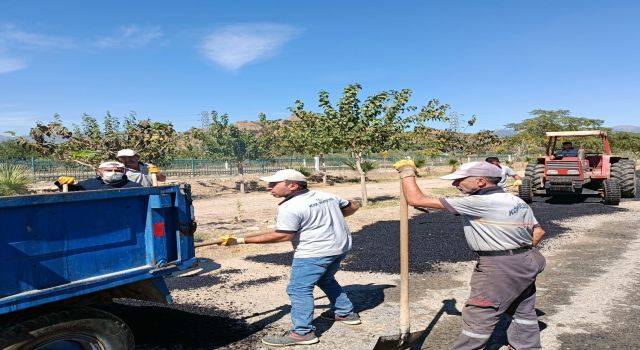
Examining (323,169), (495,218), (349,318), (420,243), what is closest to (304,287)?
(349,318)

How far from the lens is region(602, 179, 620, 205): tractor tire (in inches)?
524

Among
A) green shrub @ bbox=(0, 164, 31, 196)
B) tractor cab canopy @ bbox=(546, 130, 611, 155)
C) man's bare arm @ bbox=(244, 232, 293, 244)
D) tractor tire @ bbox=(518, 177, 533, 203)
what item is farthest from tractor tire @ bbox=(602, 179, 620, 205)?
green shrub @ bbox=(0, 164, 31, 196)

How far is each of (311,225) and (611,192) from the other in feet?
40.7

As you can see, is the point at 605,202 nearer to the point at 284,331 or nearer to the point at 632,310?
the point at 632,310

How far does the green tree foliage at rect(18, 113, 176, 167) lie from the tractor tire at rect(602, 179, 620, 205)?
52.4ft

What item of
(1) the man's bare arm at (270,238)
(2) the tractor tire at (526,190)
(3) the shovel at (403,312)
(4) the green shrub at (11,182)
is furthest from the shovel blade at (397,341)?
(2) the tractor tire at (526,190)

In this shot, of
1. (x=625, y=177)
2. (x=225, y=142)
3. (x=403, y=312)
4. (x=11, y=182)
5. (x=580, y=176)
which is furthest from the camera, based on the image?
(x=225, y=142)

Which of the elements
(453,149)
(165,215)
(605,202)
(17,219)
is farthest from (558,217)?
(453,149)

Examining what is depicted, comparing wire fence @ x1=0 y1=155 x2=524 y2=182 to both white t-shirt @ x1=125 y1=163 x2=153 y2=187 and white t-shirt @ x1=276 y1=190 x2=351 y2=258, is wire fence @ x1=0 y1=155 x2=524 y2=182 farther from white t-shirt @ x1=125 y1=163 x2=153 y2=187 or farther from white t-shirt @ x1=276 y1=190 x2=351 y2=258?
white t-shirt @ x1=276 y1=190 x2=351 y2=258

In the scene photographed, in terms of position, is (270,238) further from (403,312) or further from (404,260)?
(403,312)

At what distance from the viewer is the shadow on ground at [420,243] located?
23.9 ft

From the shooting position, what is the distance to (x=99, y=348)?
3.21m

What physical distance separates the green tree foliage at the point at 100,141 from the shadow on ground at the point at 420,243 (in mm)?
10934

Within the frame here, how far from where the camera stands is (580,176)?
13617mm
